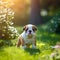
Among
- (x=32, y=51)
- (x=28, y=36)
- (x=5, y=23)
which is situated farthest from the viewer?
(x=5, y=23)

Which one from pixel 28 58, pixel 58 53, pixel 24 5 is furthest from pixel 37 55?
pixel 24 5

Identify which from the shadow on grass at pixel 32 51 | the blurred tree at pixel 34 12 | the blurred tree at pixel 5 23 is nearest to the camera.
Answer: the shadow on grass at pixel 32 51

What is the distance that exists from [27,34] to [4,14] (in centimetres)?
161

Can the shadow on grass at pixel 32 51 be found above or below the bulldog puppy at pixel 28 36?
below

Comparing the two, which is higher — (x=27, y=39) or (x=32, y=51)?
(x=27, y=39)

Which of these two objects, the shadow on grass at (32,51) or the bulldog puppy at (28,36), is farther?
the bulldog puppy at (28,36)

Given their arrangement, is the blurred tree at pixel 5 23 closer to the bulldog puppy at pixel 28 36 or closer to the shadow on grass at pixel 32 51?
the bulldog puppy at pixel 28 36

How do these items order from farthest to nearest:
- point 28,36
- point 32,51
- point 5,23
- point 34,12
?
point 34,12
point 5,23
point 28,36
point 32,51

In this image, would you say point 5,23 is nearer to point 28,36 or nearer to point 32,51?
point 28,36

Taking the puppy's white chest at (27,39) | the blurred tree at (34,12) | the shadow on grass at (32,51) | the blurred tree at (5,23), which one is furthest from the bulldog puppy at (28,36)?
the blurred tree at (34,12)

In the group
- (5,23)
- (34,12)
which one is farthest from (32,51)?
(34,12)

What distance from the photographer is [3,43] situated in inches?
464

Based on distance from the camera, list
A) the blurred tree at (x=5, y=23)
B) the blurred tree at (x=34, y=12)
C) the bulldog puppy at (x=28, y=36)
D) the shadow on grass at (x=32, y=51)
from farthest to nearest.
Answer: the blurred tree at (x=34, y=12)
the blurred tree at (x=5, y=23)
the bulldog puppy at (x=28, y=36)
the shadow on grass at (x=32, y=51)

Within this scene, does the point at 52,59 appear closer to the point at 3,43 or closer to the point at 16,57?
the point at 16,57
